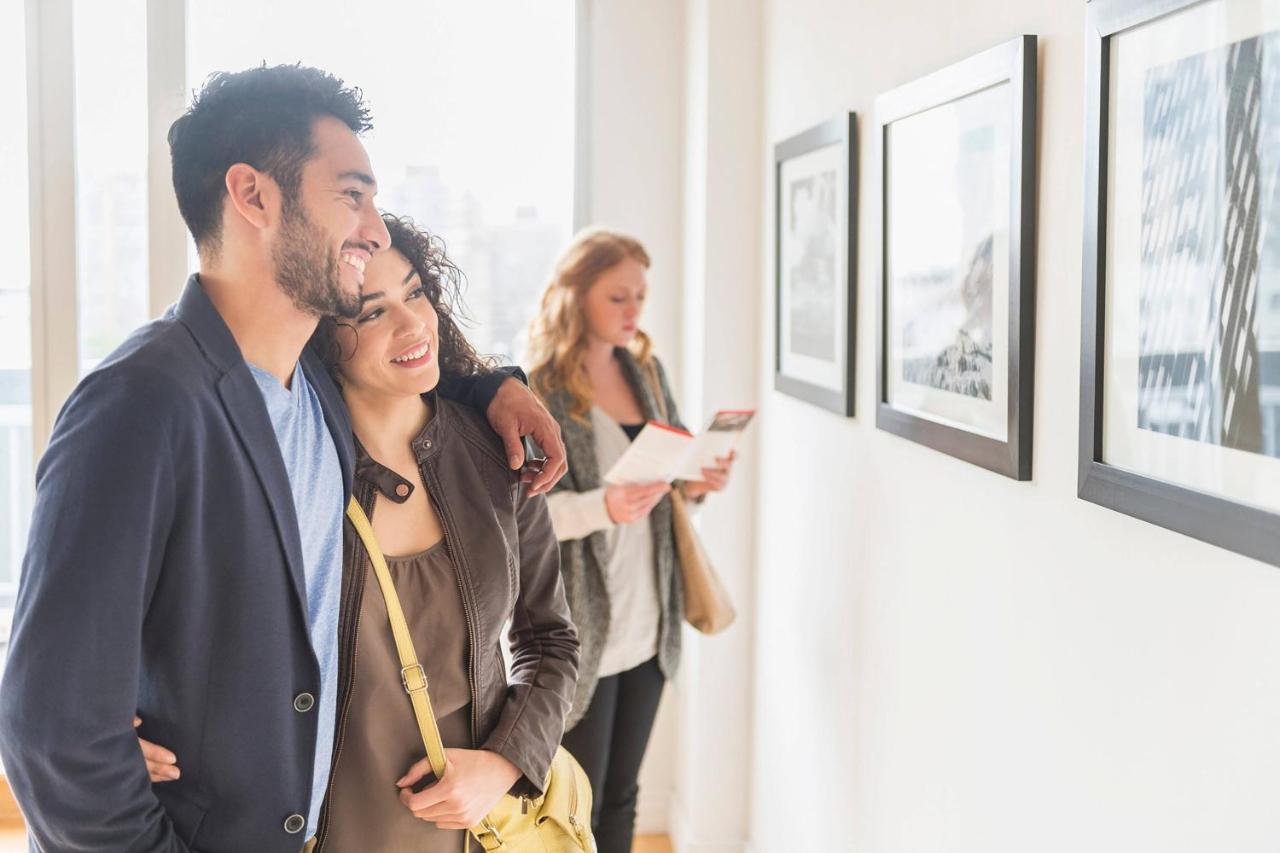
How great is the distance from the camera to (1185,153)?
108cm

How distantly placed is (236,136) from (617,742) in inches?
69.9

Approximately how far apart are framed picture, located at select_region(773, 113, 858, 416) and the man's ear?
1.29 meters

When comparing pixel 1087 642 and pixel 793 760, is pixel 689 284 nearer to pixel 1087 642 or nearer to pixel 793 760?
pixel 793 760

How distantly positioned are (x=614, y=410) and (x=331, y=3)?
173cm

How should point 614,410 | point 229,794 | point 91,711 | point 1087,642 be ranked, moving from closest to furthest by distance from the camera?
point 91,711
point 229,794
point 1087,642
point 614,410

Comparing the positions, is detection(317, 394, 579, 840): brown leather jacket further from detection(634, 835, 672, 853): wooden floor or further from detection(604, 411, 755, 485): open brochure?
detection(634, 835, 672, 853): wooden floor

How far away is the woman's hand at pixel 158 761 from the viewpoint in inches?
45.1

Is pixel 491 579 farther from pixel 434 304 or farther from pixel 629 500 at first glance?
pixel 629 500

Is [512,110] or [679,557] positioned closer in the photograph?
[679,557]

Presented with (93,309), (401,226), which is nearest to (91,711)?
(401,226)

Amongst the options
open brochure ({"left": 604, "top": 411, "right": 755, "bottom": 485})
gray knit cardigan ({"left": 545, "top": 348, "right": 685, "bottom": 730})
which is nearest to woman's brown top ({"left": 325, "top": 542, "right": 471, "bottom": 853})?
open brochure ({"left": 604, "top": 411, "right": 755, "bottom": 485})

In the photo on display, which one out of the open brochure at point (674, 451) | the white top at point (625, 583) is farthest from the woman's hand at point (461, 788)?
the white top at point (625, 583)

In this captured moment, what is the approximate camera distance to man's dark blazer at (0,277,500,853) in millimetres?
1059

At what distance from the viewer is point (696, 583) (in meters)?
2.63
